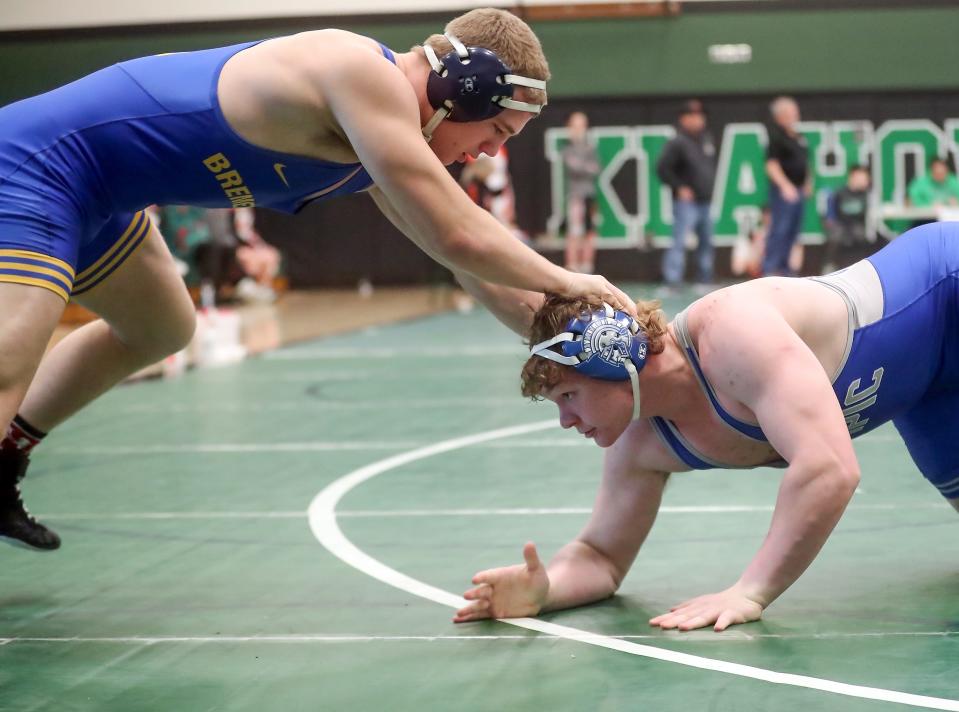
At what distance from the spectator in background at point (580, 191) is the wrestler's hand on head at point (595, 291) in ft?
41.0

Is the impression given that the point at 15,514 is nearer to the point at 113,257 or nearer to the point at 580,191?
the point at 113,257

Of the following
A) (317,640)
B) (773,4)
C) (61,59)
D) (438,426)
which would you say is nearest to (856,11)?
(773,4)

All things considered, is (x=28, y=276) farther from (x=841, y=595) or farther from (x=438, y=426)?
(x=438, y=426)

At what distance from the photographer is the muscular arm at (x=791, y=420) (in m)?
2.54

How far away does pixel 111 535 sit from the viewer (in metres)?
3.93

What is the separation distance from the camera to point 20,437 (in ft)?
11.0

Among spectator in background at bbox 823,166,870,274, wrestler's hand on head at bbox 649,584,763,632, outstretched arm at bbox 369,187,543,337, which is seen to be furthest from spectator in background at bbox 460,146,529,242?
wrestler's hand on head at bbox 649,584,763,632

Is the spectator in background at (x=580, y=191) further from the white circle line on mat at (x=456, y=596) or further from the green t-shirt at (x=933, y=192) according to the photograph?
the white circle line on mat at (x=456, y=596)

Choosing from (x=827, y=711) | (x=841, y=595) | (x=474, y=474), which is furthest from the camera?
(x=474, y=474)

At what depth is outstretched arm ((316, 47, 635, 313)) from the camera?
2.54 m

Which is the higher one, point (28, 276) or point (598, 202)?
point (28, 276)

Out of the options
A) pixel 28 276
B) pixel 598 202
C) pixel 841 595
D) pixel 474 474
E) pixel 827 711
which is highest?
pixel 28 276

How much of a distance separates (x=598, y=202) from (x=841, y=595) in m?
13.7

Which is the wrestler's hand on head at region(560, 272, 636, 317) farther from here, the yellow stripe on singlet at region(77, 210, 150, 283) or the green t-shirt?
the green t-shirt
